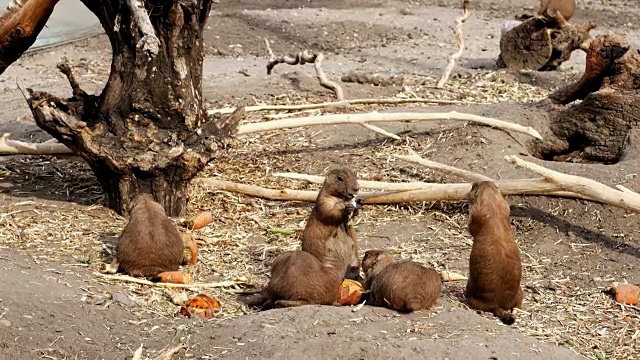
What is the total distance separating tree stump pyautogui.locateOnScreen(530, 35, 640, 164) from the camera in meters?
9.64

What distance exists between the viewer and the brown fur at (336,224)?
6.98 meters

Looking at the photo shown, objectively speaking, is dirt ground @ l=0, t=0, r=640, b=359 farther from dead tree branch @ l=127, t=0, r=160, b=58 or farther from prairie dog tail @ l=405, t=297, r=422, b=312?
dead tree branch @ l=127, t=0, r=160, b=58

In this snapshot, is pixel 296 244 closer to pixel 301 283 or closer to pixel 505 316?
pixel 301 283

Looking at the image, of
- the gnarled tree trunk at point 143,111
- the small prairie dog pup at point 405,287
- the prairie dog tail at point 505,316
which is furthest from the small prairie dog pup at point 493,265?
the gnarled tree trunk at point 143,111

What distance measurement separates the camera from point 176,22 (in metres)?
7.50

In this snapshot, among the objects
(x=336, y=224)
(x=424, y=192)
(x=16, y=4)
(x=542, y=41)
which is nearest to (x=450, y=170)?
(x=424, y=192)

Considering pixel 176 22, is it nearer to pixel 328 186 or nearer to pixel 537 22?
pixel 328 186

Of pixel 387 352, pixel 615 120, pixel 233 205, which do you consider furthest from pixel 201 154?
pixel 615 120

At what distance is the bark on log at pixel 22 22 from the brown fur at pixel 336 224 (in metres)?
2.69

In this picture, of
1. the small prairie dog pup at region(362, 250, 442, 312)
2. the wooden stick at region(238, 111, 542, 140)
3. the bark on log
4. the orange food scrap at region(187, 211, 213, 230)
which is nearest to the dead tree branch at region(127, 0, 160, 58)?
the bark on log

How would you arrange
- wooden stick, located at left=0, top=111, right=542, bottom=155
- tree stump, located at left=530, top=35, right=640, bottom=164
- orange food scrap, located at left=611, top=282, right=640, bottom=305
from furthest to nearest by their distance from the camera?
tree stump, located at left=530, top=35, right=640, bottom=164 < wooden stick, located at left=0, top=111, right=542, bottom=155 < orange food scrap, located at left=611, top=282, right=640, bottom=305

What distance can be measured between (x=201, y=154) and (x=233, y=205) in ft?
2.87

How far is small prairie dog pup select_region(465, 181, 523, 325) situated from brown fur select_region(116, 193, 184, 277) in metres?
2.00

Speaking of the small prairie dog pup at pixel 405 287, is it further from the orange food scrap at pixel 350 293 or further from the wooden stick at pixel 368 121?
the wooden stick at pixel 368 121
